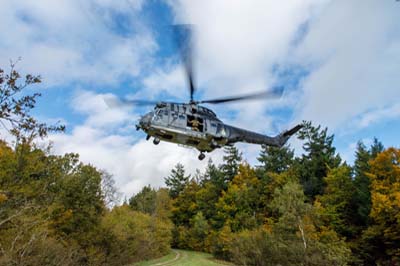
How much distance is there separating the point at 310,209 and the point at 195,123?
51.6 ft

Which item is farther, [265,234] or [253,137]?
[265,234]

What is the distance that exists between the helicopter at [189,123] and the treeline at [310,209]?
13224 millimetres

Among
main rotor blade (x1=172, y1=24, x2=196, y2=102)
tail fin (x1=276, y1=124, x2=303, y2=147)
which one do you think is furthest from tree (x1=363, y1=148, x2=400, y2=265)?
main rotor blade (x1=172, y1=24, x2=196, y2=102)

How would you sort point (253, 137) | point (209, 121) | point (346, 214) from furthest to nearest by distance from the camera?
1. point (346, 214)
2. point (253, 137)
3. point (209, 121)

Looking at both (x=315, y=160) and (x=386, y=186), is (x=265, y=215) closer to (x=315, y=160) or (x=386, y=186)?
(x=315, y=160)

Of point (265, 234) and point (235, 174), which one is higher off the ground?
point (235, 174)

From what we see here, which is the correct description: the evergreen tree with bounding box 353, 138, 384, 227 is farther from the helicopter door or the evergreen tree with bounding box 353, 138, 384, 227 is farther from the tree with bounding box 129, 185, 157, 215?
the tree with bounding box 129, 185, 157, 215

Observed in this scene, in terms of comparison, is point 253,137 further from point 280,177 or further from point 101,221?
point 280,177

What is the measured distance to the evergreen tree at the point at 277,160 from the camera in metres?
38.6

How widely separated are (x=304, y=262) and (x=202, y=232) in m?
25.1

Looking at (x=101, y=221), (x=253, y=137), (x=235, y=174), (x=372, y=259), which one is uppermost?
(x=235, y=174)

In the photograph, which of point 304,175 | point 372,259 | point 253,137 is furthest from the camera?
point 304,175

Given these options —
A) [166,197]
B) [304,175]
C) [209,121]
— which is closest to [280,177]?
[304,175]

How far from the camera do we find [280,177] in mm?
34406
